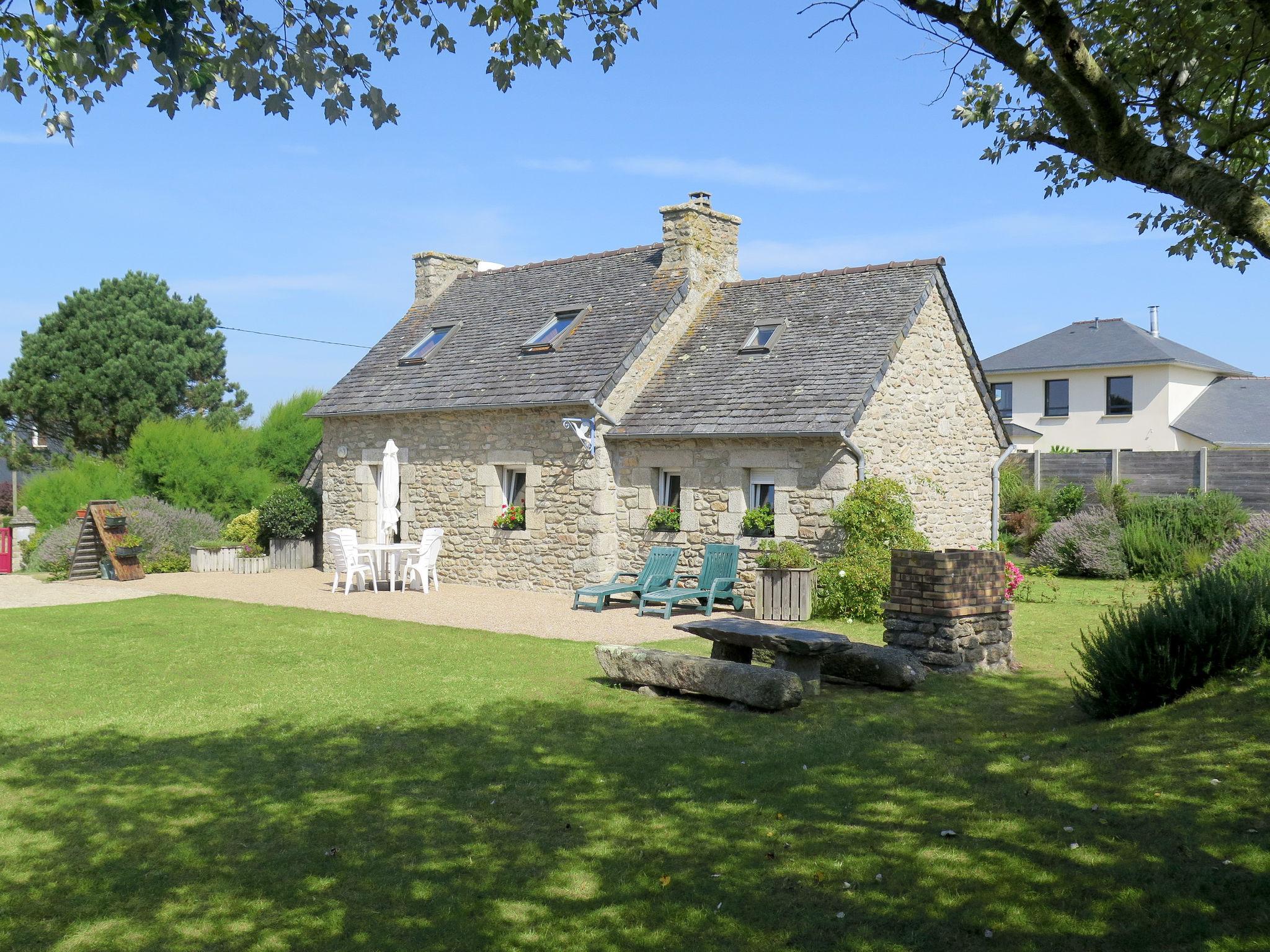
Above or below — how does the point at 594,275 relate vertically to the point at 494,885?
above

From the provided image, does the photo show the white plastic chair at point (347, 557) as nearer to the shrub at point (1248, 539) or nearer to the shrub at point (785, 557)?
the shrub at point (785, 557)

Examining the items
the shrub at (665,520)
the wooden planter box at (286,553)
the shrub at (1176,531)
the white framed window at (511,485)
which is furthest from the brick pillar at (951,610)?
the wooden planter box at (286,553)

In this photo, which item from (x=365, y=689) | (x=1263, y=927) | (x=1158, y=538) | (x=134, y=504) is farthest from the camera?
(x=134, y=504)

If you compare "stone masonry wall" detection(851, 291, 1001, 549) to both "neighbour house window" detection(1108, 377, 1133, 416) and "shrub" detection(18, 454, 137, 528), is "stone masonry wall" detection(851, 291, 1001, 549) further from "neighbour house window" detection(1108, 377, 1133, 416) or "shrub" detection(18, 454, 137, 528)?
"neighbour house window" detection(1108, 377, 1133, 416)

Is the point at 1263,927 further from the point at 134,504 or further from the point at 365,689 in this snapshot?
the point at 134,504

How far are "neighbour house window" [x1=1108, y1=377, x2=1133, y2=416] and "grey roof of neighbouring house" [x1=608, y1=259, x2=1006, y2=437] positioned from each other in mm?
21282

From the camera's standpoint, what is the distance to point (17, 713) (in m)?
8.50

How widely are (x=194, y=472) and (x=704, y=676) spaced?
1898 centimetres

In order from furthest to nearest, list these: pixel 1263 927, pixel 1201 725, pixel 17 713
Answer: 1. pixel 17 713
2. pixel 1201 725
3. pixel 1263 927

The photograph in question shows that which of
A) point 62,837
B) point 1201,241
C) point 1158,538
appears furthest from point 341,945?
point 1158,538

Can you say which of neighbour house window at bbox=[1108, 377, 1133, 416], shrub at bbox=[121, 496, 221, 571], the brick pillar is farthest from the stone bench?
neighbour house window at bbox=[1108, 377, 1133, 416]

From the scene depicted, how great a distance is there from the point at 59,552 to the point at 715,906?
777 inches

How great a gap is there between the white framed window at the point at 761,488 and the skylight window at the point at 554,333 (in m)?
4.69

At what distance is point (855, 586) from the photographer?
13570 mm
